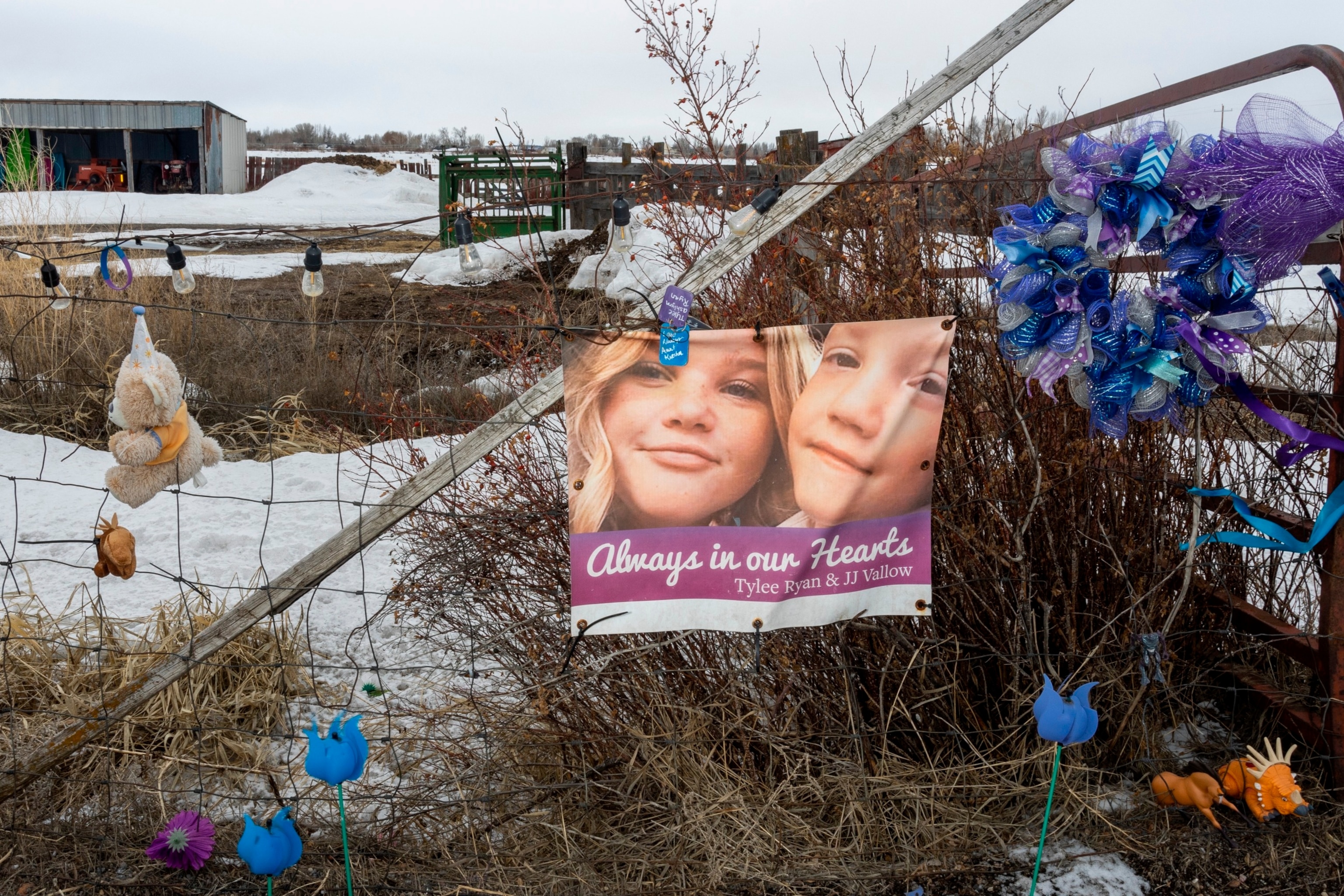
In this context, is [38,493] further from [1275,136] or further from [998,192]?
[1275,136]

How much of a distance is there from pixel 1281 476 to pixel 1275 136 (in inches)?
48.2

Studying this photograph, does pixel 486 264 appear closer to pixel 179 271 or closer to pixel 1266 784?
pixel 179 271

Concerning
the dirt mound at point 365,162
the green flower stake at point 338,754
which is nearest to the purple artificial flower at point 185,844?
the green flower stake at point 338,754

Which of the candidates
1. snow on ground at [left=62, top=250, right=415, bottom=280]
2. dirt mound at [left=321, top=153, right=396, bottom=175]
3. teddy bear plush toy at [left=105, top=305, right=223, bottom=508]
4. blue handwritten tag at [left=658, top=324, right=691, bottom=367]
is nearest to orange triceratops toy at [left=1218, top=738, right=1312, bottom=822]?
blue handwritten tag at [left=658, top=324, right=691, bottom=367]

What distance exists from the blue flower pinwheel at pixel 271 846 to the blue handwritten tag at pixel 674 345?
1.32m

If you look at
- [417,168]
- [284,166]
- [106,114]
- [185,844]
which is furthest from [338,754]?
[284,166]

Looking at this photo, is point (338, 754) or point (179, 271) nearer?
point (338, 754)

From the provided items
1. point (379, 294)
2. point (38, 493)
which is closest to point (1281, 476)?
point (38, 493)

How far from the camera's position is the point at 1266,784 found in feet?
8.25

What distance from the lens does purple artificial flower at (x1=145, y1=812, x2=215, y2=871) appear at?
243cm

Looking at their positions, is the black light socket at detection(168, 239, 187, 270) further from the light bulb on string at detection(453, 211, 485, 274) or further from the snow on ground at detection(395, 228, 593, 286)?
the snow on ground at detection(395, 228, 593, 286)

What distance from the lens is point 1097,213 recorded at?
215cm

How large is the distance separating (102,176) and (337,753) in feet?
111

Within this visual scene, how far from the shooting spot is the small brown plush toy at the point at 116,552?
96.3 inches
